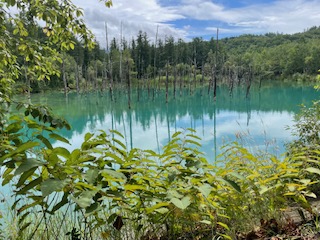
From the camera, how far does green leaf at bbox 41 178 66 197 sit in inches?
32.5

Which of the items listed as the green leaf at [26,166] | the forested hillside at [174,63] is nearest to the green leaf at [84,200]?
the green leaf at [26,166]

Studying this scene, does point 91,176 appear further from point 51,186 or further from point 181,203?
point 181,203

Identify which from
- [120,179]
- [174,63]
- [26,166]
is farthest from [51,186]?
[174,63]

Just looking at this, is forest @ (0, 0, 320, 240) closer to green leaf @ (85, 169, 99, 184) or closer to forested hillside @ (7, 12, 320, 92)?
green leaf @ (85, 169, 99, 184)

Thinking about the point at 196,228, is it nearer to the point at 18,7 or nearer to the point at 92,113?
the point at 18,7

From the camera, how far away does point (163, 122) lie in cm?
2459

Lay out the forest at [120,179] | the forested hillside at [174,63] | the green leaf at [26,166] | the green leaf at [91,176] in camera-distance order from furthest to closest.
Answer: the forested hillside at [174,63] → the forest at [120,179] → the green leaf at [91,176] → the green leaf at [26,166]

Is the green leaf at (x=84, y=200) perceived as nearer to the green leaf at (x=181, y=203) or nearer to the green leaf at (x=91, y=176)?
the green leaf at (x=91, y=176)

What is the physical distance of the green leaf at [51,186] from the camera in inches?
32.5

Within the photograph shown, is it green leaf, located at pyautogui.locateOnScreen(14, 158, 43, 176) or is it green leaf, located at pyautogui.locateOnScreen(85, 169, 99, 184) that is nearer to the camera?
green leaf, located at pyautogui.locateOnScreen(14, 158, 43, 176)

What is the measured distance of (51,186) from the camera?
849 millimetres

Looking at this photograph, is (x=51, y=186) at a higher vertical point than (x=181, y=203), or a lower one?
higher

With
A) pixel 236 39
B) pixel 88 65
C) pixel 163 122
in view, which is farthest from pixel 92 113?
pixel 236 39

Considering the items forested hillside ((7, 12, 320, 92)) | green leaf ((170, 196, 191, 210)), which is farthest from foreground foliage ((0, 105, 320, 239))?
forested hillside ((7, 12, 320, 92))
